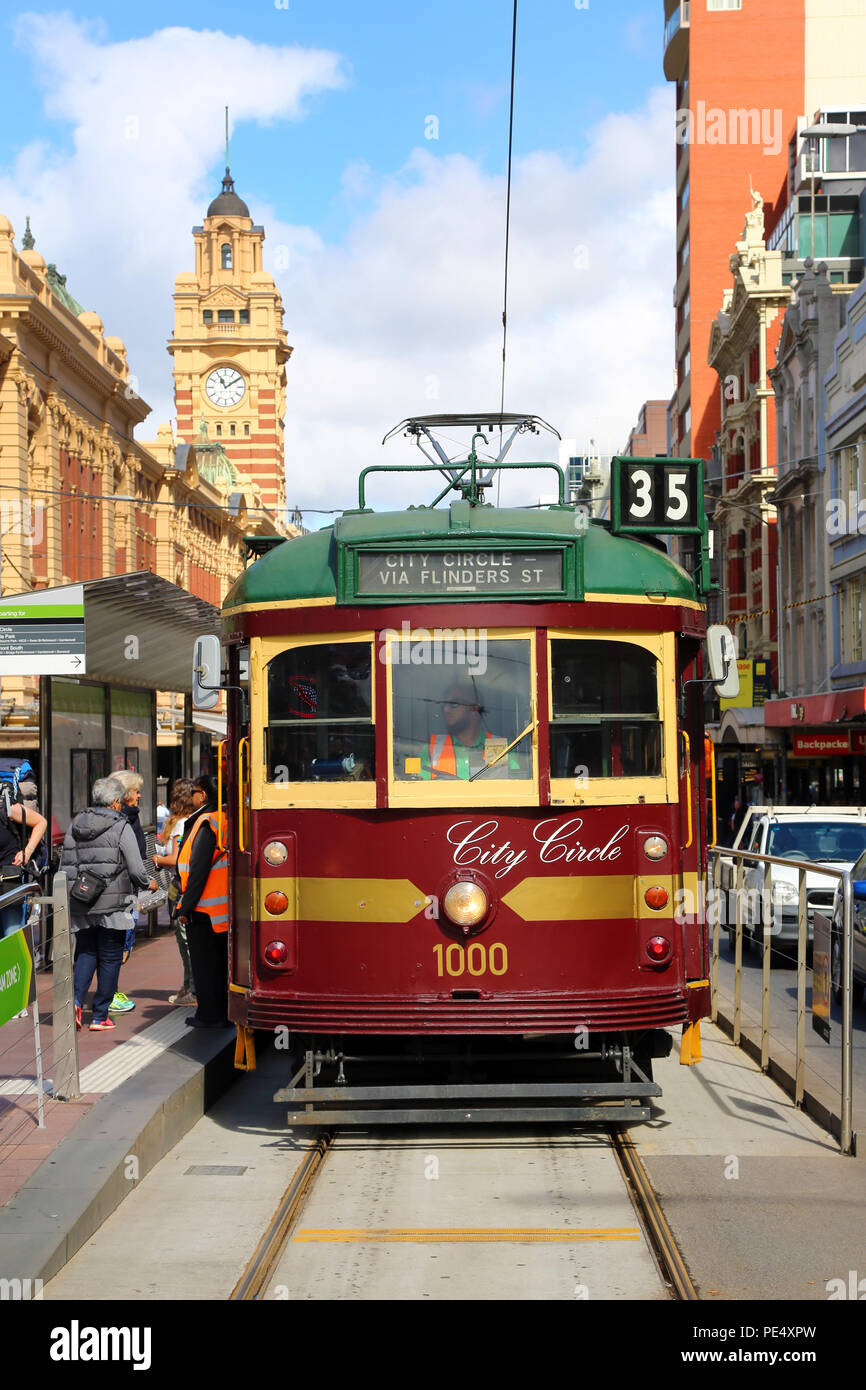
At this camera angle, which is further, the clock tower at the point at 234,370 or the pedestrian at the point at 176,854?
the clock tower at the point at 234,370

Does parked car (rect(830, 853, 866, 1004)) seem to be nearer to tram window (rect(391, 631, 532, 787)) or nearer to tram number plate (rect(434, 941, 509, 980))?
tram number plate (rect(434, 941, 509, 980))

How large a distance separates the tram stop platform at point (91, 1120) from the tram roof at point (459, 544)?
2677mm

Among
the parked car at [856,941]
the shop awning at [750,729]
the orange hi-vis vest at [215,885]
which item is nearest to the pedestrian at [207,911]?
the orange hi-vis vest at [215,885]

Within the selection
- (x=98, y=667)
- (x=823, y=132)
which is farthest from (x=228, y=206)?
(x=98, y=667)

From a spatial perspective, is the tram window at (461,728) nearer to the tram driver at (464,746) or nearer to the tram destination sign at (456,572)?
the tram driver at (464,746)

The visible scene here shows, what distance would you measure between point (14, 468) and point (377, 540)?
3656cm

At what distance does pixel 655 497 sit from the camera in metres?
8.88

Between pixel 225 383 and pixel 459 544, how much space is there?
106 m

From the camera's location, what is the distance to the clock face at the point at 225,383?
11150cm

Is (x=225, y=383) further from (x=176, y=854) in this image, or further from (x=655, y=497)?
(x=655, y=497)

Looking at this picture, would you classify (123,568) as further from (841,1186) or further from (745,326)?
(841,1186)

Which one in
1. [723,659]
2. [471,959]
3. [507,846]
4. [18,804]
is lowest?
[471,959]

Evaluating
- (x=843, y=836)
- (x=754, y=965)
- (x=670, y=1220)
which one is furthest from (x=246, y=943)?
(x=843, y=836)

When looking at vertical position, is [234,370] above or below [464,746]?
above
